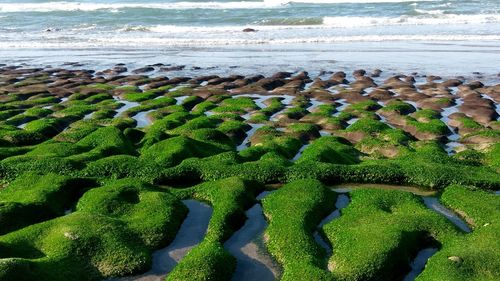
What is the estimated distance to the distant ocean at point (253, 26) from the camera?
1705 inches

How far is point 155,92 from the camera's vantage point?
25.5 meters

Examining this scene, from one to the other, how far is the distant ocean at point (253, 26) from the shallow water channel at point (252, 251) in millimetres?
28058

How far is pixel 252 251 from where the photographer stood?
9609 mm

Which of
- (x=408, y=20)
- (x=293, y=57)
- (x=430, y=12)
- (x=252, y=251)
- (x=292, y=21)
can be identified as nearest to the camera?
(x=252, y=251)

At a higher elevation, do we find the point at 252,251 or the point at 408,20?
the point at 252,251

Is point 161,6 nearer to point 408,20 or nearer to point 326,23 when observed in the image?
point 326,23

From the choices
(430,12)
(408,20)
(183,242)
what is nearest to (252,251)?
(183,242)

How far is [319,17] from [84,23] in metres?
25.2

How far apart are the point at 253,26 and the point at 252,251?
157 feet

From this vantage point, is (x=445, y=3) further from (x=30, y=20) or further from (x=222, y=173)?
(x=222, y=173)

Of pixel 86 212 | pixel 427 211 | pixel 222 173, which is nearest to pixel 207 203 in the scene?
pixel 222 173

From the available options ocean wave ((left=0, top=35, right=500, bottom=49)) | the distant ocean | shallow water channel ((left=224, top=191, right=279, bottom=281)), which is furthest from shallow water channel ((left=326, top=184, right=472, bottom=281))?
ocean wave ((left=0, top=35, right=500, bottom=49))

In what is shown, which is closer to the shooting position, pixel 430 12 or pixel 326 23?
pixel 326 23

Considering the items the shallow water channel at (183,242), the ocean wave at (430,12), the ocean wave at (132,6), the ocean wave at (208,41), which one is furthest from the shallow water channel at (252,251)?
the ocean wave at (132,6)
